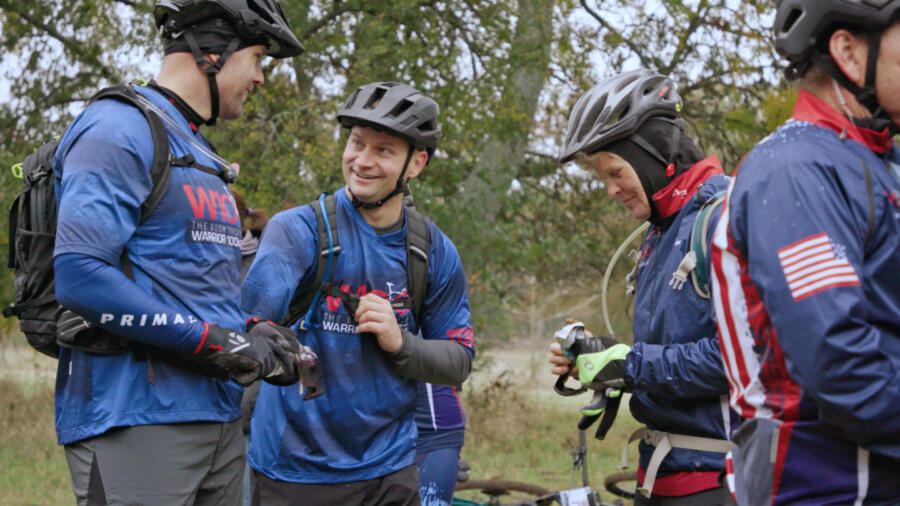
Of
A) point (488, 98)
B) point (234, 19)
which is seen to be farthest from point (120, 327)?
point (488, 98)

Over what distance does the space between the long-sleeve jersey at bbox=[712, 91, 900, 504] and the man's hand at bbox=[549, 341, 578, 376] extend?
135 cm

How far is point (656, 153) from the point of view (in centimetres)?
339

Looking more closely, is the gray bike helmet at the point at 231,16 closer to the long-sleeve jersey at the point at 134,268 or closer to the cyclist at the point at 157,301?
the cyclist at the point at 157,301

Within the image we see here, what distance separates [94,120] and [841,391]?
2.19 meters

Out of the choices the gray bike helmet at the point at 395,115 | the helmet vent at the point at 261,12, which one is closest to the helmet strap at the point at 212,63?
the helmet vent at the point at 261,12

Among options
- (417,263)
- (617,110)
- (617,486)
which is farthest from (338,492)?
(617,486)

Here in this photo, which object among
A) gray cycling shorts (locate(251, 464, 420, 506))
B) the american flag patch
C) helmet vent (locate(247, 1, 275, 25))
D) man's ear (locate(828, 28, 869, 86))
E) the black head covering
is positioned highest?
helmet vent (locate(247, 1, 275, 25))

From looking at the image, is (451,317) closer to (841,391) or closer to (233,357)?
(233,357)

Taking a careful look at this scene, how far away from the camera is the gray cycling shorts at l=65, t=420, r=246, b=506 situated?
270 centimetres

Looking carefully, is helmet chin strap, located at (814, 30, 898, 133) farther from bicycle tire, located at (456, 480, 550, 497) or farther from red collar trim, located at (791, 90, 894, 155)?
bicycle tire, located at (456, 480, 550, 497)

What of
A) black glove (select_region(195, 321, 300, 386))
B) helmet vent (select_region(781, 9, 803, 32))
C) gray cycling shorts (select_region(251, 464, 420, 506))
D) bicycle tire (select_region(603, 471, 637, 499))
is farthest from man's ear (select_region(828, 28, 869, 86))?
bicycle tire (select_region(603, 471, 637, 499))

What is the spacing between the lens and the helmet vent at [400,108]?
12.3 ft

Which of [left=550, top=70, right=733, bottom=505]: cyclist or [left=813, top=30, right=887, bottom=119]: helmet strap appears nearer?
[left=813, top=30, right=887, bottom=119]: helmet strap

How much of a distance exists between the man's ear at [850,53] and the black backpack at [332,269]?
6.56ft
